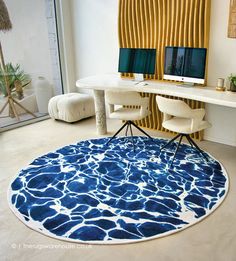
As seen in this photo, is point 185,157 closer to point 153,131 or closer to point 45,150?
point 153,131

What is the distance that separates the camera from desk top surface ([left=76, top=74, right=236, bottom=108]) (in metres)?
3.03

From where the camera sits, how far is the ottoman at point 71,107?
4.77 meters

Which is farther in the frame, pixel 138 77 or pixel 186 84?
pixel 138 77

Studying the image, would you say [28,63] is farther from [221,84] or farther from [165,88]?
[221,84]

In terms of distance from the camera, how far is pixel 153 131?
4.39 meters

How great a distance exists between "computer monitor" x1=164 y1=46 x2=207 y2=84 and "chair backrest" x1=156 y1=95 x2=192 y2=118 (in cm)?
73

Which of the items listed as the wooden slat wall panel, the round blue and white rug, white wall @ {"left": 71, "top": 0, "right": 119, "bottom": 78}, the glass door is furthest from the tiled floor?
white wall @ {"left": 71, "top": 0, "right": 119, "bottom": 78}

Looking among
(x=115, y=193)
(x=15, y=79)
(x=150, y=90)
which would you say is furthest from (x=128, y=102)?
(x=15, y=79)

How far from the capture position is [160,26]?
3883 mm

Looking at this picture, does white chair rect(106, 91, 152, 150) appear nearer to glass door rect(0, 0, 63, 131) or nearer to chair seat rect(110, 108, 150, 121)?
chair seat rect(110, 108, 150, 121)

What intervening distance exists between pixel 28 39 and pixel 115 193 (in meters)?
3.51

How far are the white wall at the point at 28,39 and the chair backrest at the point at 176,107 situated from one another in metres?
2.90

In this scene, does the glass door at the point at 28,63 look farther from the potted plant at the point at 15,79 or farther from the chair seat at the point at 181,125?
the chair seat at the point at 181,125

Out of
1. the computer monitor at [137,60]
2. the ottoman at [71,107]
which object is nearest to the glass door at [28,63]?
the ottoman at [71,107]
